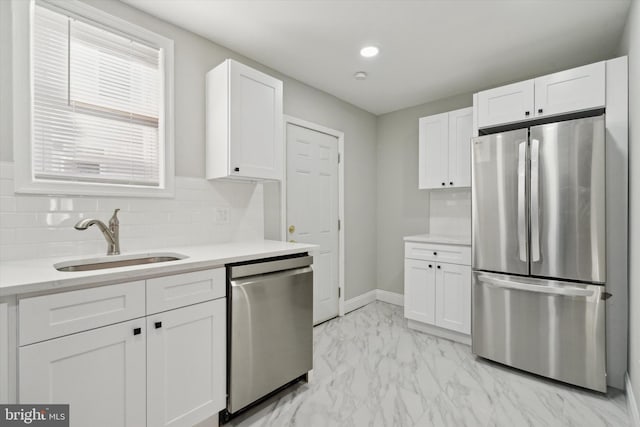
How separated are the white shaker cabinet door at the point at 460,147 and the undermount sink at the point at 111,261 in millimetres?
2788

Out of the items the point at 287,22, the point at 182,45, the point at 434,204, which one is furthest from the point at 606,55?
the point at 182,45

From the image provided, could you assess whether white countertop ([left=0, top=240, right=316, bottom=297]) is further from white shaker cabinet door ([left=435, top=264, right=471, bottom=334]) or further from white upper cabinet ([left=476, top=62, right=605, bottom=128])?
white upper cabinet ([left=476, top=62, right=605, bottom=128])

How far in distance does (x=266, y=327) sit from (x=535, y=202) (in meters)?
2.13

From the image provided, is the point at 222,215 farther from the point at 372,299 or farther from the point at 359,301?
the point at 372,299

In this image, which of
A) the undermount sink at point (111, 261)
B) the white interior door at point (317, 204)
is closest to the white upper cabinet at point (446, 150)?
the white interior door at point (317, 204)

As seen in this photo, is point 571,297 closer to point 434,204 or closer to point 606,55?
point 434,204

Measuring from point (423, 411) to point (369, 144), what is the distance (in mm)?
3211

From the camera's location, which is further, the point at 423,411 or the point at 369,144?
the point at 369,144

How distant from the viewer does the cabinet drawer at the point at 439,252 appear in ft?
9.39

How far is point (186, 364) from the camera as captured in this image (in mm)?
1578

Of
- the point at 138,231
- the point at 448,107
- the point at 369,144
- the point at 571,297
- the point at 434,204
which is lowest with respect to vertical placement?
the point at 571,297

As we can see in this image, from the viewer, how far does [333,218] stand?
3.66m

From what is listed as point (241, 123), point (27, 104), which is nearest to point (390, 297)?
point (241, 123)

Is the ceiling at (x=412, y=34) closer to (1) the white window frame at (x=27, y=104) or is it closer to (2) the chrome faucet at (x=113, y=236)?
(1) the white window frame at (x=27, y=104)
